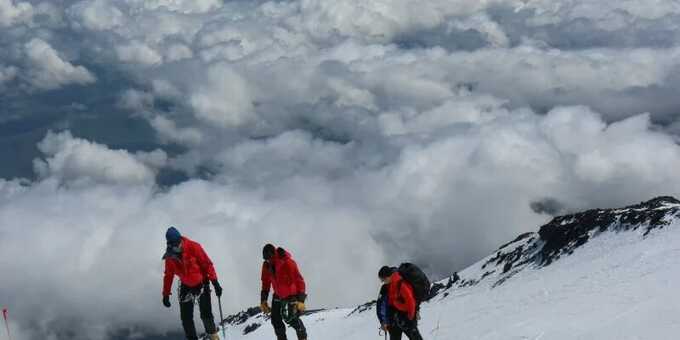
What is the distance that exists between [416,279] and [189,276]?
5.39 metres

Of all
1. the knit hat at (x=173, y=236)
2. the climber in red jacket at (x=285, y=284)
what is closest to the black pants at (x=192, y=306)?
the knit hat at (x=173, y=236)

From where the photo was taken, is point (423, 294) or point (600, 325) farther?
point (600, 325)

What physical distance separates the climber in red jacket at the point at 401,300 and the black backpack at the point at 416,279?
0.25 feet

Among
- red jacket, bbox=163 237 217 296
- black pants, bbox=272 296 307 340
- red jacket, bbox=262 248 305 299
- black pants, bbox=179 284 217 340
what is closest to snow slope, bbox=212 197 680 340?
black pants, bbox=272 296 307 340

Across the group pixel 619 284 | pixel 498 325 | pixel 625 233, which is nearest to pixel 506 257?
pixel 625 233

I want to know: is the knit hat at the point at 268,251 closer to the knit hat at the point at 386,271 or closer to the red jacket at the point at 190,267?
the red jacket at the point at 190,267

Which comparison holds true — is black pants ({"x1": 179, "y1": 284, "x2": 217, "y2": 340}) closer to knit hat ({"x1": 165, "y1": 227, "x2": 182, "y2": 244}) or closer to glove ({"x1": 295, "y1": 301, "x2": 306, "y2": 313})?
knit hat ({"x1": 165, "y1": 227, "x2": 182, "y2": 244})

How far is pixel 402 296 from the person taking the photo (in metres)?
11.0

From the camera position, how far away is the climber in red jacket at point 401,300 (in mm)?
11016

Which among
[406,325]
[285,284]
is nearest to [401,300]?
[406,325]

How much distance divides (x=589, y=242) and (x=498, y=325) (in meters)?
26.8

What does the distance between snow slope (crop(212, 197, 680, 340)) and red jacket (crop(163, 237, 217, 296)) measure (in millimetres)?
7328

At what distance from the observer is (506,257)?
54250mm

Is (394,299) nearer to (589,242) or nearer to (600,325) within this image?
(600,325)
